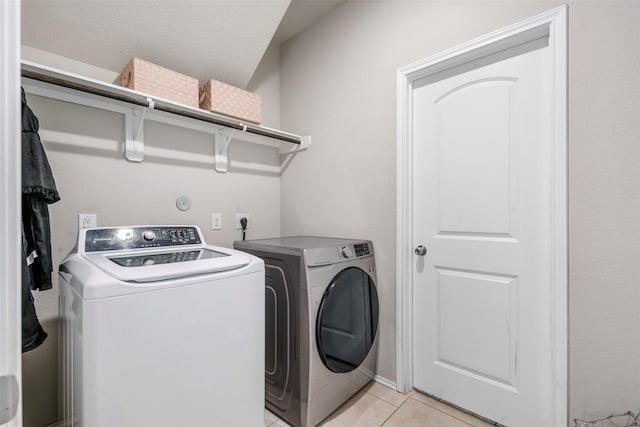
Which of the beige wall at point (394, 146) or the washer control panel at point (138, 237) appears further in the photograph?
the washer control panel at point (138, 237)

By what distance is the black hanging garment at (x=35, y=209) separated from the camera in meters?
1.20

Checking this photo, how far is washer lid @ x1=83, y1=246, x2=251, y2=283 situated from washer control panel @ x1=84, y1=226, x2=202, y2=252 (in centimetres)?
6

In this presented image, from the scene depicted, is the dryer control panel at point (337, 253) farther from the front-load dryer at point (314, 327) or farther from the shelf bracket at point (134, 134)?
the shelf bracket at point (134, 134)

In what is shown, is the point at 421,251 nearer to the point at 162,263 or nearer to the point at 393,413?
the point at 393,413

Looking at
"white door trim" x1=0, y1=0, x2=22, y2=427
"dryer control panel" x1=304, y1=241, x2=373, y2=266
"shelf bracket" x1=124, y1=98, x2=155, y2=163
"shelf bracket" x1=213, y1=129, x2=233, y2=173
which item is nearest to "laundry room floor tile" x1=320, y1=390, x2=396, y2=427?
"dryer control panel" x1=304, y1=241, x2=373, y2=266

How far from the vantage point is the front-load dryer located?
1.56m

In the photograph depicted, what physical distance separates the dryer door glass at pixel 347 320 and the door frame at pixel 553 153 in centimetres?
22

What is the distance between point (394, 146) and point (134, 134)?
1.59m

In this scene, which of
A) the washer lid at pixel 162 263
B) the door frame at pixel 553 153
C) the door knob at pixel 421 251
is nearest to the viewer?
the washer lid at pixel 162 263

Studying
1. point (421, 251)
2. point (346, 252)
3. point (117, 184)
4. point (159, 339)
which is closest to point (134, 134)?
point (117, 184)

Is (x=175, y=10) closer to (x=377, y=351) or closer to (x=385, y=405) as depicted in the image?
(x=377, y=351)

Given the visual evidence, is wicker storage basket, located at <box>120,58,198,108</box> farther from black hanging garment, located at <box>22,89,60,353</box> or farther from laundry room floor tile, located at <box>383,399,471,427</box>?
laundry room floor tile, located at <box>383,399,471,427</box>

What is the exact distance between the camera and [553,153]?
55.5 inches

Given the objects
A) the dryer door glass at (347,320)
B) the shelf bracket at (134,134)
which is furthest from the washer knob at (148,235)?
the dryer door glass at (347,320)
